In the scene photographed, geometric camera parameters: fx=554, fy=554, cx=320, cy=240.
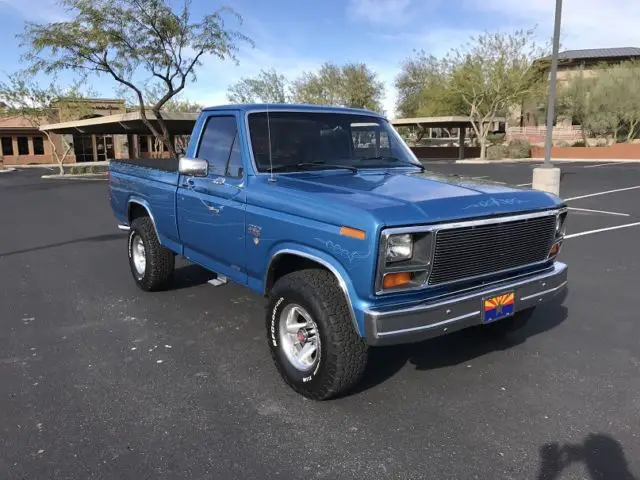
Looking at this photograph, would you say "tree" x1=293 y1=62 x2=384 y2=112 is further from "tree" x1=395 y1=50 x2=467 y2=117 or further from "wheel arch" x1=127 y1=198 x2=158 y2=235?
"wheel arch" x1=127 y1=198 x2=158 y2=235

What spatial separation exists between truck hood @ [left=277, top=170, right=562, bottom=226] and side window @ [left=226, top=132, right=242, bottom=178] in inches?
15.8

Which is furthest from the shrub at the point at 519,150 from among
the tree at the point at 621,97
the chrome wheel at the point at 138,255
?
the chrome wheel at the point at 138,255

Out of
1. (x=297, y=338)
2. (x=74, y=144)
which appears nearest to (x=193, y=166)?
(x=297, y=338)

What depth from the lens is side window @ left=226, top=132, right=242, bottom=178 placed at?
4.35m

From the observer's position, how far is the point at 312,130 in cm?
466

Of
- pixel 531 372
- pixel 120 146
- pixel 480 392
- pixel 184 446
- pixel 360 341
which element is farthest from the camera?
pixel 120 146

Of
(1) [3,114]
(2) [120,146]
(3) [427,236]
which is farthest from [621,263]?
(2) [120,146]

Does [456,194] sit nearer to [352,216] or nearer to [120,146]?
[352,216]

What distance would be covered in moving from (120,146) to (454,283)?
48814 mm

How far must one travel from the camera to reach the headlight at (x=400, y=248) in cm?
315

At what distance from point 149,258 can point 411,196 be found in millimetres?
3296

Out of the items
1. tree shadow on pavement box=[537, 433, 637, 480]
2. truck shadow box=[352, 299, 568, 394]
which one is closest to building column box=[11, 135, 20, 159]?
truck shadow box=[352, 299, 568, 394]

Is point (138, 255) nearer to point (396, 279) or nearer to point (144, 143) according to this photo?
point (396, 279)

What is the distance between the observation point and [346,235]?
321 cm
